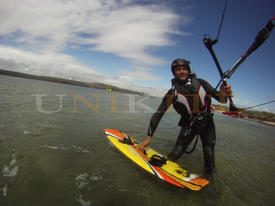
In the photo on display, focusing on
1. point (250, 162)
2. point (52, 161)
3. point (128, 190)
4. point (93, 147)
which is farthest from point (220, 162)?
point (52, 161)

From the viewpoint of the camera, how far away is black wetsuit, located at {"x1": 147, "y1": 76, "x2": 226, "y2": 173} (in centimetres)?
475

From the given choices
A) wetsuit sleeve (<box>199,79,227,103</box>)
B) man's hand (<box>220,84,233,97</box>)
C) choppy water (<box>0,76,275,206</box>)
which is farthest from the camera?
wetsuit sleeve (<box>199,79,227,103</box>)

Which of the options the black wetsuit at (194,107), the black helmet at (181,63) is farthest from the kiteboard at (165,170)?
the black helmet at (181,63)

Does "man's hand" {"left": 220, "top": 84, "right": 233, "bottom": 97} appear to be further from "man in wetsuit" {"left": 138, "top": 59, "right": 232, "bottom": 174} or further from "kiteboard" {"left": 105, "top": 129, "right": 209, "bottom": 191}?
"kiteboard" {"left": 105, "top": 129, "right": 209, "bottom": 191}

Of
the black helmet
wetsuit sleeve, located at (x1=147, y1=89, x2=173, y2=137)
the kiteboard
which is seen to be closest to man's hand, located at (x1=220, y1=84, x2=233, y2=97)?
the black helmet

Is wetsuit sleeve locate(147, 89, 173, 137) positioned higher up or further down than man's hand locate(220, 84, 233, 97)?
further down

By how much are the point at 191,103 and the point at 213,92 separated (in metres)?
0.78

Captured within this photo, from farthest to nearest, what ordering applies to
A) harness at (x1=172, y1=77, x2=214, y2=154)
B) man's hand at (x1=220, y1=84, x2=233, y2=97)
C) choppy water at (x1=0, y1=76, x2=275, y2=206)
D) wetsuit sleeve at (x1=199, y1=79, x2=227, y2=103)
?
harness at (x1=172, y1=77, x2=214, y2=154)
wetsuit sleeve at (x1=199, y1=79, x2=227, y2=103)
man's hand at (x1=220, y1=84, x2=233, y2=97)
choppy water at (x1=0, y1=76, x2=275, y2=206)

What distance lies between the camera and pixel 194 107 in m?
4.78

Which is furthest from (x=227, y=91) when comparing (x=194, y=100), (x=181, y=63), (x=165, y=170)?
(x=165, y=170)

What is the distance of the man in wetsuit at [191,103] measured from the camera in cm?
475

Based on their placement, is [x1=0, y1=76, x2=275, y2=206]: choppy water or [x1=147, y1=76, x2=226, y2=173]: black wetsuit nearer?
[x1=0, y1=76, x2=275, y2=206]: choppy water

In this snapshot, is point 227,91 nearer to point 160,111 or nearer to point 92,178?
point 160,111

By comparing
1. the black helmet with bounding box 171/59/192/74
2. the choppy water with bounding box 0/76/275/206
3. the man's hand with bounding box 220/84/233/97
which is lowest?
the choppy water with bounding box 0/76/275/206
